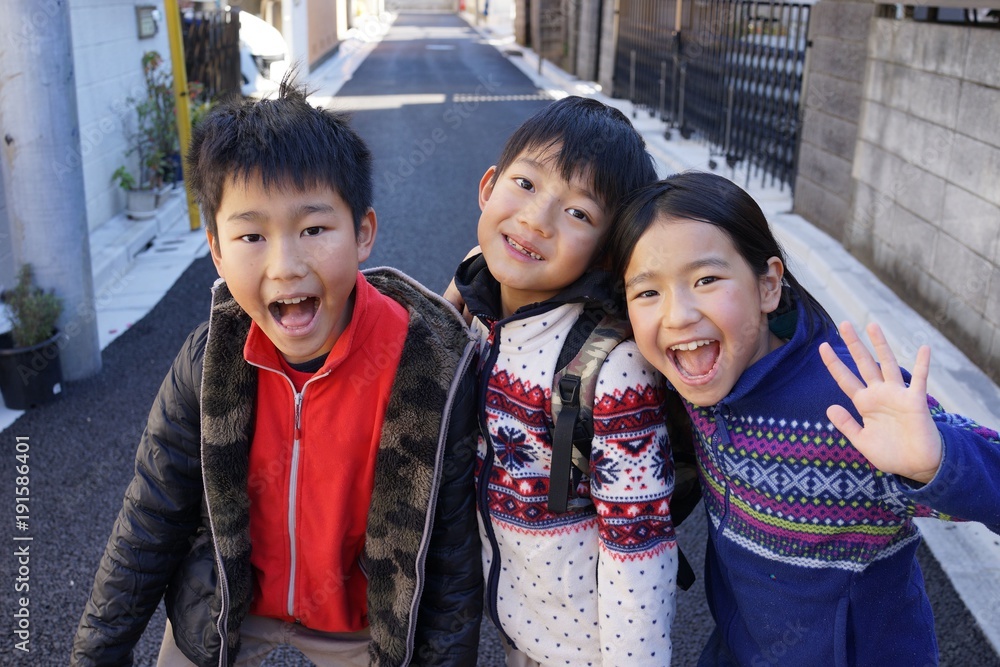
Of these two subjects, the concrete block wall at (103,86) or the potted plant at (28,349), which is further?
the concrete block wall at (103,86)

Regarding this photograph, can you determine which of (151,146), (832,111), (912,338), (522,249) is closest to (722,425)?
(522,249)

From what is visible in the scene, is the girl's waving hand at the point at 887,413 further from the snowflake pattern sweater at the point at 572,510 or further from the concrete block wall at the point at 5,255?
the concrete block wall at the point at 5,255

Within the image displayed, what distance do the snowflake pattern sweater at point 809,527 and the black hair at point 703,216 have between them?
6.0 inches

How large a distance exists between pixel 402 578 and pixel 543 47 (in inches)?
965

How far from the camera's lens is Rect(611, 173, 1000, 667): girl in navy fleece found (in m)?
1.64

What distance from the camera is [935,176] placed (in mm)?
4922

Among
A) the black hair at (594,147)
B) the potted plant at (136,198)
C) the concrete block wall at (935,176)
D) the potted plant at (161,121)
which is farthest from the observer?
the potted plant at (161,121)

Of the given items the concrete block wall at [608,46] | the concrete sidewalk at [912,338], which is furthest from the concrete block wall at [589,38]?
the concrete sidewalk at [912,338]

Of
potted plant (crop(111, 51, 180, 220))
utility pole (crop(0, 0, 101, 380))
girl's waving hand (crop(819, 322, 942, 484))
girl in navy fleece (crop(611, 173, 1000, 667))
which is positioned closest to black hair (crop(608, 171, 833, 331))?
girl in navy fleece (crop(611, 173, 1000, 667))

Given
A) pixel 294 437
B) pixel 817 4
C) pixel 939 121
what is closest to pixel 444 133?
pixel 817 4

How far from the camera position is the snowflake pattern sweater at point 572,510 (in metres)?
1.72

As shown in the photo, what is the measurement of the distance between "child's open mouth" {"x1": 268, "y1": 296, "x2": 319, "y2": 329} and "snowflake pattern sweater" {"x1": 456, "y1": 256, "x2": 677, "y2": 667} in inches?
14.8

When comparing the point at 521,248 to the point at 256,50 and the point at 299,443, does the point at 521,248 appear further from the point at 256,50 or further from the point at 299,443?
the point at 256,50

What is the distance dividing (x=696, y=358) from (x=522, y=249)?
421mm
